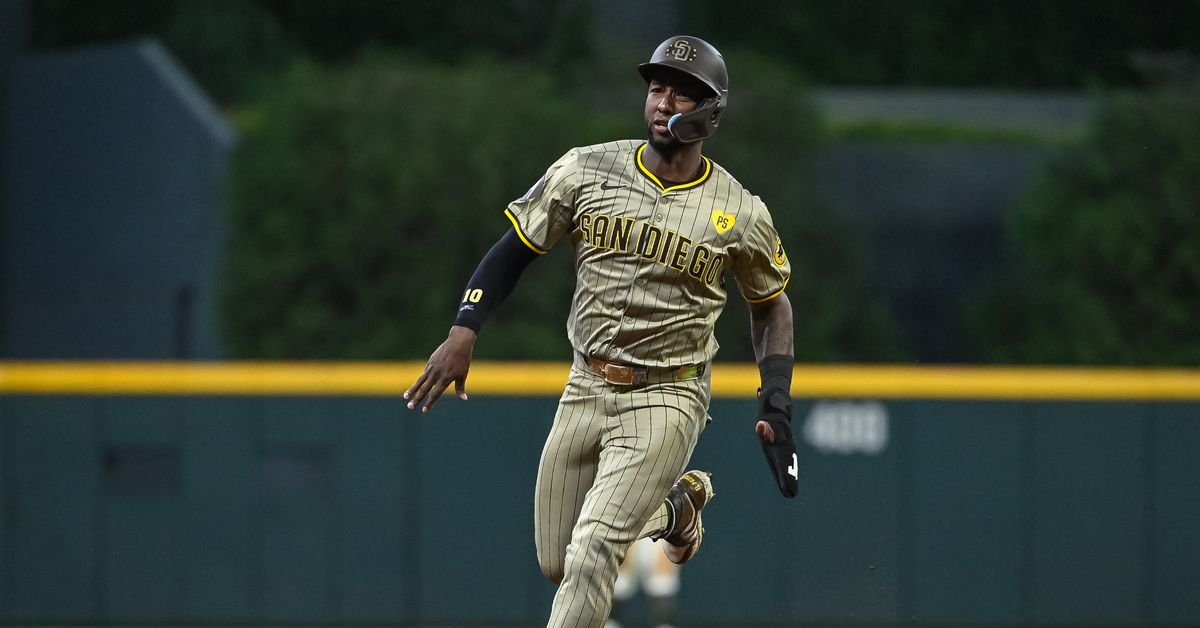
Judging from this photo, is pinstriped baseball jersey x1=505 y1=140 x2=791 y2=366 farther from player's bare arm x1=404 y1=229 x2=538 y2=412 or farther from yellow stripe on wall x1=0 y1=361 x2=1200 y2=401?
yellow stripe on wall x1=0 y1=361 x2=1200 y2=401

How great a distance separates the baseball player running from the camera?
516cm

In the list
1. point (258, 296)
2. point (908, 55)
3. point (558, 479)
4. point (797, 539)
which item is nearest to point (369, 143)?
point (258, 296)

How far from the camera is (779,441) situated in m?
5.26

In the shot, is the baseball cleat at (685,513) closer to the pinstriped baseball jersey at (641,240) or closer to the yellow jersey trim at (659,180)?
the pinstriped baseball jersey at (641,240)

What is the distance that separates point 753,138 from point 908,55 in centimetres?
338

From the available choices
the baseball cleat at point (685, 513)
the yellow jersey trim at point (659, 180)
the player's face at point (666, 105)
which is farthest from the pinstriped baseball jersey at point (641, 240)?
the baseball cleat at point (685, 513)

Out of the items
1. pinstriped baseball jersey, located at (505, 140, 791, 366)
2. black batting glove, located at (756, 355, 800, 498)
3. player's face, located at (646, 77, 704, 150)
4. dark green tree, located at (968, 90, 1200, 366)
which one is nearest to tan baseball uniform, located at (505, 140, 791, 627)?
pinstriped baseball jersey, located at (505, 140, 791, 366)

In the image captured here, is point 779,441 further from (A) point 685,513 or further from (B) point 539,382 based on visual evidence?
(B) point 539,382

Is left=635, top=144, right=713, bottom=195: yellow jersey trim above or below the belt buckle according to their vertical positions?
above

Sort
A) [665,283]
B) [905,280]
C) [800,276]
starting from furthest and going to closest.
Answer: [905,280]
[800,276]
[665,283]

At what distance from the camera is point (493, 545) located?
1179cm

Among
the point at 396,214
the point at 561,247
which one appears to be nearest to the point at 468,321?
the point at 561,247

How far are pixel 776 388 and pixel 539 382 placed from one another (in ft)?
21.0

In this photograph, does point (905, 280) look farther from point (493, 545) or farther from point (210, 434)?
point (210, 434)
